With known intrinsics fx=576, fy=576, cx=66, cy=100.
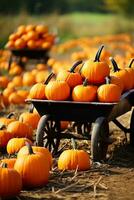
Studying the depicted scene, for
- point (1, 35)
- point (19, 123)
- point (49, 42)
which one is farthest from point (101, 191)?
point (1, 35)

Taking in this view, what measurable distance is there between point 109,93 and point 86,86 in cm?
33

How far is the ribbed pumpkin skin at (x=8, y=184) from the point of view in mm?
4887

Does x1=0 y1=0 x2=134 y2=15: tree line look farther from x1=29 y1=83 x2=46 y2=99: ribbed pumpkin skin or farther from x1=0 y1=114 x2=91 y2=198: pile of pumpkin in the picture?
x1=0 y1=114 x2=91 y2=198: pile of pumpkin

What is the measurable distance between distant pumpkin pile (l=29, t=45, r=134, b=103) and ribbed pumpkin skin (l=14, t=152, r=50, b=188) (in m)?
1.08

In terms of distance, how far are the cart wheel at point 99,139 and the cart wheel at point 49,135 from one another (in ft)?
1.81

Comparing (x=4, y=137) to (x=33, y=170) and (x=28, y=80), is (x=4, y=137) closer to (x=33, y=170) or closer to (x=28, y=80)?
(x=33, y=170)

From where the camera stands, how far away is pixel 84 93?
6.18 meters

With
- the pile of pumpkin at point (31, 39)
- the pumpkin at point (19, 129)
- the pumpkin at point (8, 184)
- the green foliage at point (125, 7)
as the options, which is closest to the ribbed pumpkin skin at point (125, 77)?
the pumpkin at point (19, 129)

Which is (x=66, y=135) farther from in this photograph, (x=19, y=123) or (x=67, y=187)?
(x=67, y=187)

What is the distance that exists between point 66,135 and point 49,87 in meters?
0.59

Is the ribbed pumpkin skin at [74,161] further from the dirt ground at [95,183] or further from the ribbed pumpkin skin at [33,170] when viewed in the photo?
the ribbed pumpkin skin at [33,170]

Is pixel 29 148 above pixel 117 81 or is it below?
below

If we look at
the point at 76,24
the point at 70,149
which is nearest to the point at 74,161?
the point at 70,149

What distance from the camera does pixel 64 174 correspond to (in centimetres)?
570
